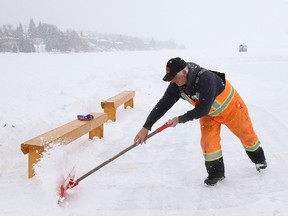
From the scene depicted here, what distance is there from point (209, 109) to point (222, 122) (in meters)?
0.47

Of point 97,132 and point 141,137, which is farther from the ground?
point 141,137

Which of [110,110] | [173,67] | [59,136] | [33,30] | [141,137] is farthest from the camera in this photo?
[33,30]

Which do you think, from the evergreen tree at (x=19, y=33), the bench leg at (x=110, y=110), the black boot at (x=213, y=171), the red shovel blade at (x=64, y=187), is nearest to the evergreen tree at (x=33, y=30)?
the evergreen tree at (x=19, y=33)

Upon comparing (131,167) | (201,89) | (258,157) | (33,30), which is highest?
(33,30)

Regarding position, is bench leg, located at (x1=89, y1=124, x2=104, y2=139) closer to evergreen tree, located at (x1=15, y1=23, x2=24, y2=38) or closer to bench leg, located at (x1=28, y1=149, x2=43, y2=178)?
A: bench leg, located at (x1=28, y1=149, x2=43, y2=178)

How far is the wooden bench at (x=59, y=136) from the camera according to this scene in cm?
390

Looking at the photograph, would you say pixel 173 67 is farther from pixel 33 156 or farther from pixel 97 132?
pixel 97 132

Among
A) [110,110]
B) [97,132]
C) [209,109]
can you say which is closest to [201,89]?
[209,109]

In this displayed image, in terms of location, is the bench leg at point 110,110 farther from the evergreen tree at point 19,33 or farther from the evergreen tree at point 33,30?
the evergreen tree at point 33,30

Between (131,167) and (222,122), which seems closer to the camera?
(222,122)

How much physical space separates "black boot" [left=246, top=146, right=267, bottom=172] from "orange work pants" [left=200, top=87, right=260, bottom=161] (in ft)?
0.78

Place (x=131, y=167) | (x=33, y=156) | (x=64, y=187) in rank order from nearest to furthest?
(x=64, y=187), (x=33, y=156), (x=131, y=167)

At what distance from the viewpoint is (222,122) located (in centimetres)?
379

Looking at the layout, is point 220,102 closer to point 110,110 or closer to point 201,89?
point 201,89
